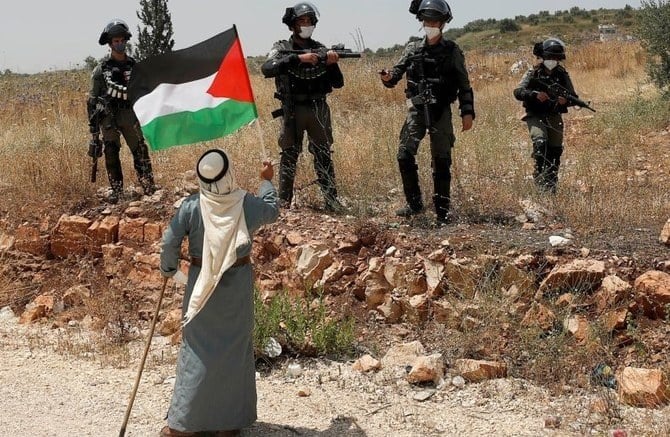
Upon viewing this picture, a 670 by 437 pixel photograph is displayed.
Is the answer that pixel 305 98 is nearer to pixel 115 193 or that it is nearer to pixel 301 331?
pixel 301 331

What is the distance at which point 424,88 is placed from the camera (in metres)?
5.95

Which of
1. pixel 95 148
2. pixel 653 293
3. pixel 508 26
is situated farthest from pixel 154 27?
pixel 508 26

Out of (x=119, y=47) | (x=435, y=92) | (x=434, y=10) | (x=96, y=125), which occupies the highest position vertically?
(x=119, y=47)

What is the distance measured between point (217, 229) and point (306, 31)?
9.51 feet

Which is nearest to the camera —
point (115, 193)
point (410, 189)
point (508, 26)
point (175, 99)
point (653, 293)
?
point (175, 99)

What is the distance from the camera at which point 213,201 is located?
12.6 feet

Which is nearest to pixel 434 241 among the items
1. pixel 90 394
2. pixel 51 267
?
pixel 90 394

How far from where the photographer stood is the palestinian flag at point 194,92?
4.20 m

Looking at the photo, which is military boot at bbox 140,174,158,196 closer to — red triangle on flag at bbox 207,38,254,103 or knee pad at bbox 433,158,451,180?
knee pad at bbox 433,158,451,180

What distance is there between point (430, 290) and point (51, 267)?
13.1 feet

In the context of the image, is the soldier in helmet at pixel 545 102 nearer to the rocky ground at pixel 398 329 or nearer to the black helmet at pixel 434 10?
the rocky ground at pixel 398 329

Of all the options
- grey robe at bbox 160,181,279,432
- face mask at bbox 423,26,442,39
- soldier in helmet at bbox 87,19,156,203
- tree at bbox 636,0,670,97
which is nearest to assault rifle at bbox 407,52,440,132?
face mask at bbox 423,26,442,39

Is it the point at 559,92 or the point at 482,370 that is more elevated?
the point at 559,92

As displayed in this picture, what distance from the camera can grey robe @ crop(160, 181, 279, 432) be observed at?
12.9 ft
